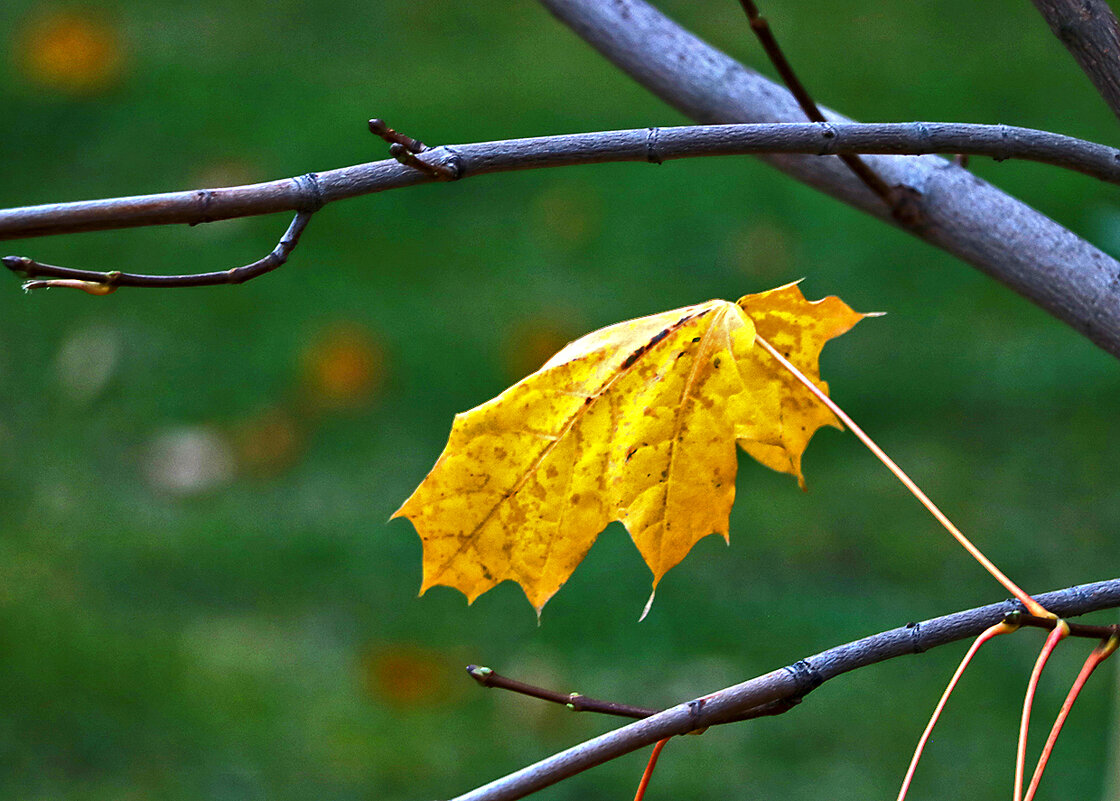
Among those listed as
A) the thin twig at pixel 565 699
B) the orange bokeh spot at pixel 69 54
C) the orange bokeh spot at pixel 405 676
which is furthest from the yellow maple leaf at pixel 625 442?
the orange bokeh spot at pixel 69 54

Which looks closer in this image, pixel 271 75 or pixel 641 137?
pixel 641 137

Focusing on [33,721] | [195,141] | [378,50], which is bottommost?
[33,721]

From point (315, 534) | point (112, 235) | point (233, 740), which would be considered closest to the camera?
point (233, 740)

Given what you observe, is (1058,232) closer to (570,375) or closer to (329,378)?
(570,375)

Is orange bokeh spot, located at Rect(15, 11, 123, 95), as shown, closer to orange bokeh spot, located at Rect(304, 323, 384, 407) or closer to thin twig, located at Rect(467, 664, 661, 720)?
orange bokeh spot, located at Rect(304, 323, 384, 407)

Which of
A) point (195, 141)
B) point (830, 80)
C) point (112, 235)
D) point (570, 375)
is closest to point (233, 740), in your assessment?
point (570, 375)

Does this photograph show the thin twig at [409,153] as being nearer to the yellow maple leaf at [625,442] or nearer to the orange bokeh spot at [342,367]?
the yellow maple leaf at [625,442]

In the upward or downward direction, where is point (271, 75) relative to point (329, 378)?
upward

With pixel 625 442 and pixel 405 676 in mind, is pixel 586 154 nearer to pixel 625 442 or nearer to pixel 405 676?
pixel 625 442
